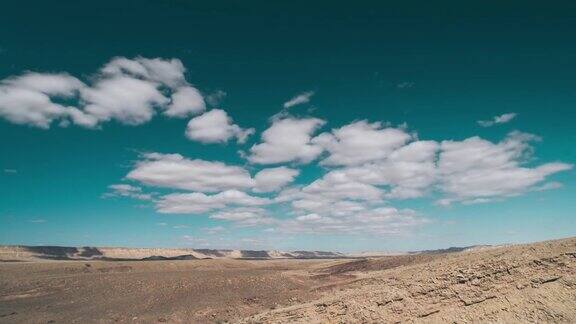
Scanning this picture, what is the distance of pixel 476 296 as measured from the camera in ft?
48.6

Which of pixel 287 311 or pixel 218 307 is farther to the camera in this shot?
pixel 218 307

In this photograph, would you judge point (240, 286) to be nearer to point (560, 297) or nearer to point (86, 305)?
point (86, 305)

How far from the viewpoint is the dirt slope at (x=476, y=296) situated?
13930mm

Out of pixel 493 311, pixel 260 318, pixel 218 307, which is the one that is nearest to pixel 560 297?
pixel 493 311

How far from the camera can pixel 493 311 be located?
14.1m

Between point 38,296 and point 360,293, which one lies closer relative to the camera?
point 360,293

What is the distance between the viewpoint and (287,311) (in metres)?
17.1

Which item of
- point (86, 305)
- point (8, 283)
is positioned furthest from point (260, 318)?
point (8, 283)

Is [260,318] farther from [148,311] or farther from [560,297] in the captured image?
[148,311]

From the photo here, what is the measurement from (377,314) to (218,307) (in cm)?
2854

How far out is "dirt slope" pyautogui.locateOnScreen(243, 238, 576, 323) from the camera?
1393 cm

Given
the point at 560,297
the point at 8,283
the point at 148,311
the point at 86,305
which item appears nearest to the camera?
the point at 560,297

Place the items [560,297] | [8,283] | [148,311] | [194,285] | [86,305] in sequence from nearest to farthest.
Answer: [560,297]
[148,311]
[86,305]
[194,285]
[8,283]

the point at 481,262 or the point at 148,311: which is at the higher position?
the point at 481,262
